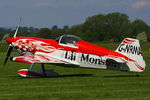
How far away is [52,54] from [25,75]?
146 centimetres

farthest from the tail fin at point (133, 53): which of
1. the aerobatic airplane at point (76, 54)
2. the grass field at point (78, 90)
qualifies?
the grass field at point (78, 90)

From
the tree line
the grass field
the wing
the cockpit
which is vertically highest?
the tree line

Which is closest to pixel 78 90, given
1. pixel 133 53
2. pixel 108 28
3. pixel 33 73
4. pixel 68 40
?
pixel 133 53

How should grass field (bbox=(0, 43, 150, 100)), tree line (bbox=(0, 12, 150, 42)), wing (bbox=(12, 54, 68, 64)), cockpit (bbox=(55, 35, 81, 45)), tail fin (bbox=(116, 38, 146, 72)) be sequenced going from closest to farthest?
grass field (bbox=(0, 43, 150, 100))
wing (bbox=(12, 54, 68, 64))
tail fin (bbox=(116, 38, 146, 72))
cockpit (bbox=(55, 35, 81, 45))
tree line (bbox=(0, 12, 150, 42))

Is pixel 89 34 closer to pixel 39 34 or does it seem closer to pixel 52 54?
pixel 39 34

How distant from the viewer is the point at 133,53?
1620 centimetres

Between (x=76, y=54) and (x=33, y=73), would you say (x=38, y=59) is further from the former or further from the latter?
(x=76, y=54)

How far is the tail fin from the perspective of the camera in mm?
16125

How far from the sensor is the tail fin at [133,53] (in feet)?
52.9

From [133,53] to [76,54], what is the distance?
2.37 metres

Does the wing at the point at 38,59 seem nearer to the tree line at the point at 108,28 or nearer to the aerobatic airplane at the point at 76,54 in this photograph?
the aerobatic airplane at the point at 76,54

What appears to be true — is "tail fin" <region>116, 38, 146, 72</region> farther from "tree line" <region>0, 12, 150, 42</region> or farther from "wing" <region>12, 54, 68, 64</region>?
"tree line" <region>0, 12, 150, 42</region>

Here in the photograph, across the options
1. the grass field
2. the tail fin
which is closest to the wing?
the grass field

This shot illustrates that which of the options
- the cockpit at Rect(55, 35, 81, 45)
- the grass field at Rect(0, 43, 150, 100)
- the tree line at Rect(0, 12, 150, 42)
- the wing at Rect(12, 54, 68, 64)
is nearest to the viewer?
the grass field at Rect(0, 43, 150, 100)
